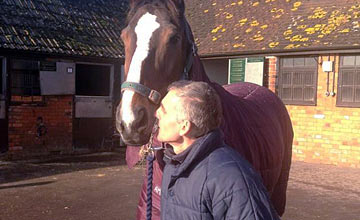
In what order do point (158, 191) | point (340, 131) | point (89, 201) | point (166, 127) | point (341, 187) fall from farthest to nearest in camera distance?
point (340, 131) → point (341, 187) → point (89, 201) → point (158, 191) → point (166, 127)

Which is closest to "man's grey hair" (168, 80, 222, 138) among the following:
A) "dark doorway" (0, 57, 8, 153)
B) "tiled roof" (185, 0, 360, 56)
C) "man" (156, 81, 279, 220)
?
"man" (156, 81, 279, 220)

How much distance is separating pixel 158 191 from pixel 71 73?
10.0 m

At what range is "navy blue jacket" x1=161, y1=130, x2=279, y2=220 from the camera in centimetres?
157

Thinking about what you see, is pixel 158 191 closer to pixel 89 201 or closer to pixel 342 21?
pixel 89 201

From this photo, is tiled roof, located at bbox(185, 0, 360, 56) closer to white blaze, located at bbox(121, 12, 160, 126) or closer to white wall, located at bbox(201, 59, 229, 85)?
white wall, located at bbox(201, 59, 229, 85)

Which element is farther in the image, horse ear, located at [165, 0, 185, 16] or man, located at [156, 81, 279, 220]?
horse ear, located at [165, 0, 185, 16]

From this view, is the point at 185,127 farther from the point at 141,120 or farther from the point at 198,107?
A: the point at 141,120

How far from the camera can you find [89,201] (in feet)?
22.0

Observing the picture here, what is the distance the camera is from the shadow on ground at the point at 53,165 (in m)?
8.67

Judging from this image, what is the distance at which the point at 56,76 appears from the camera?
11578 mm

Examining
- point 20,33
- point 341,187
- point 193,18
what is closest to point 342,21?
point 341,187

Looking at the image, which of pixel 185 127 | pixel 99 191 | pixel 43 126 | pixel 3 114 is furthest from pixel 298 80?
pixel 185 127

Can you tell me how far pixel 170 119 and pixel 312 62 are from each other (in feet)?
32.7

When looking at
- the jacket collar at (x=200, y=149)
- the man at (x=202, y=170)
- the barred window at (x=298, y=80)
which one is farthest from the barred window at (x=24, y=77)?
the jacket collar at (x=200, y=149)
